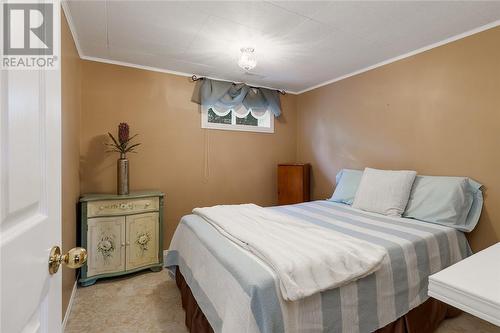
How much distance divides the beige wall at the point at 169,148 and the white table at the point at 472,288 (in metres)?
2.67

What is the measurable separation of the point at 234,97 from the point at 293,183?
4.81 ft

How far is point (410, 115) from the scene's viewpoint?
249 cm

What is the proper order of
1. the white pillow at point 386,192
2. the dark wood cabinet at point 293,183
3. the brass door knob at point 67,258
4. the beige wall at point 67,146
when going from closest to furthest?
the brass door knob at point 67,258 → the beige wall at point 67,146 → the white pillow at point 386,192 → the dark wood cabinet at point 293,183

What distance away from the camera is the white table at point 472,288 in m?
0.83

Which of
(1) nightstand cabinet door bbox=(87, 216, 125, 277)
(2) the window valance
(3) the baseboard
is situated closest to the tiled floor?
(3) the baseboard

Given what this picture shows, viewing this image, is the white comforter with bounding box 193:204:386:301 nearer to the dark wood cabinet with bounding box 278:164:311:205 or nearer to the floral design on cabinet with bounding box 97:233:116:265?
the floral design on cabinet with bounding box 97:233:116:265

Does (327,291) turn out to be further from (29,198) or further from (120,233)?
(120,233)

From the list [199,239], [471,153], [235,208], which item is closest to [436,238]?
[471,153]

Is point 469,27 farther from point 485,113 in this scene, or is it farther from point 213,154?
point 213,154

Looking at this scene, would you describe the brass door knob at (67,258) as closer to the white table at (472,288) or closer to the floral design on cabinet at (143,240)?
the white table at (472,288)

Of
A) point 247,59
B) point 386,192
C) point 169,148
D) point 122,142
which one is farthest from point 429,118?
point 122,142

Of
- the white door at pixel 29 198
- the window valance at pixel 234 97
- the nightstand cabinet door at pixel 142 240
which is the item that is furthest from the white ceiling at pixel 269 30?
the nightstand cabinet door at pixel 142 240

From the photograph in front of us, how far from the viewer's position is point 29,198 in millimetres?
570

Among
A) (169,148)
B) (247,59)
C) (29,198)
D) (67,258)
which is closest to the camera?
(29,198)
